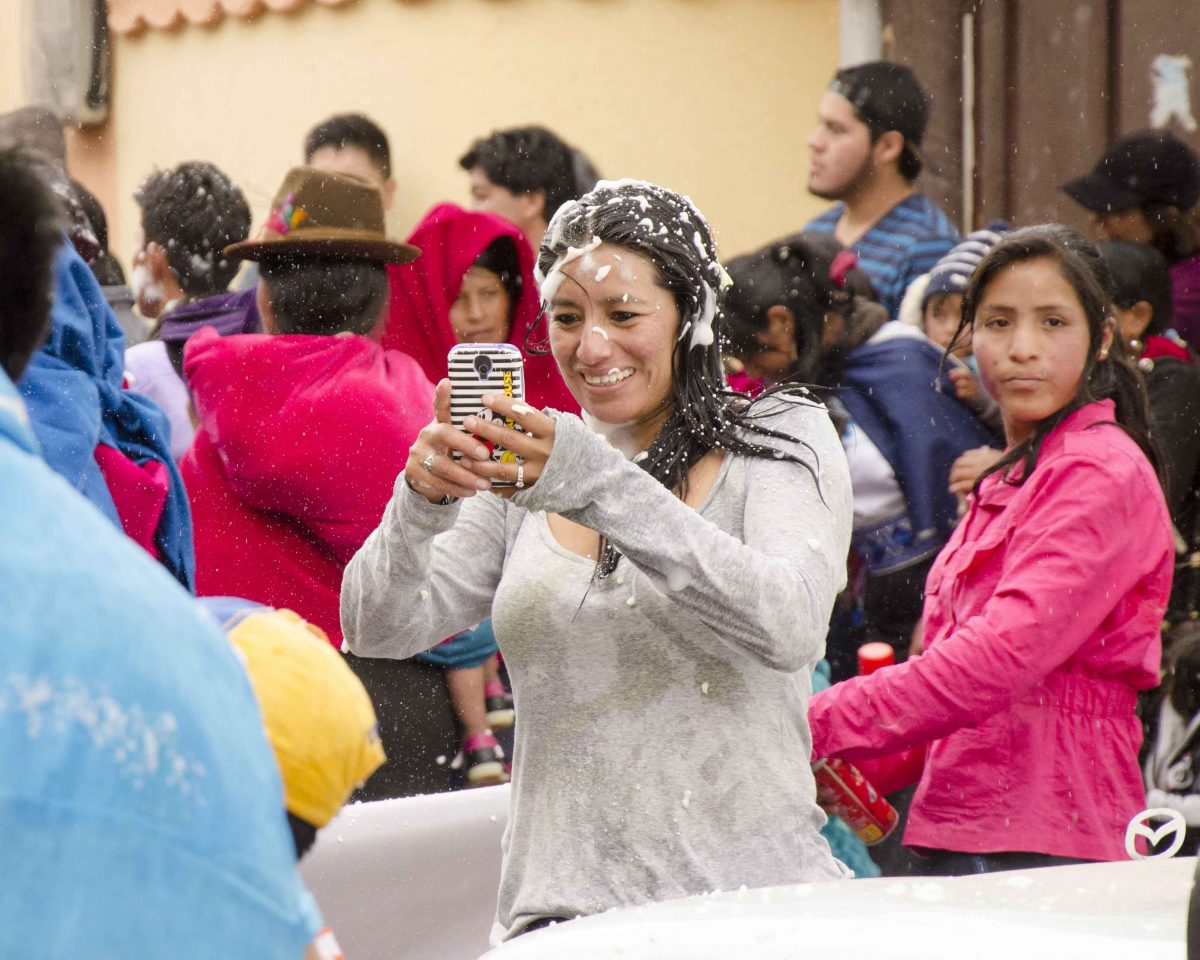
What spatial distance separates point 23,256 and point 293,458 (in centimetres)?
268

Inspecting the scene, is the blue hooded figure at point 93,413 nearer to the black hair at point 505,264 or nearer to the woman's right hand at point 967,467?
the black hair at point 505,264

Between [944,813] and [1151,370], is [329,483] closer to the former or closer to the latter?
[944,813]

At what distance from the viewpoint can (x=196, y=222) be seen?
5496mm

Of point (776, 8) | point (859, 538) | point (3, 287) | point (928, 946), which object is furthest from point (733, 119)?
point (3, 287)

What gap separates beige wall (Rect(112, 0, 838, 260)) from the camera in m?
7.62

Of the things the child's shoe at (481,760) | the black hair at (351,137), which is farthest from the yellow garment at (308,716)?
the black hair at (351,137)

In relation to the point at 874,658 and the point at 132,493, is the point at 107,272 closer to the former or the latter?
the point at 132,493

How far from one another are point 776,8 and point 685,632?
5.55m

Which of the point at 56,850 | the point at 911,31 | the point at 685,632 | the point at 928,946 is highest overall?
the point at 911,31

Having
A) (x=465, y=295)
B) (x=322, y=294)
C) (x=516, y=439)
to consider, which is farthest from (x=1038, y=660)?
(x=465, y=295)

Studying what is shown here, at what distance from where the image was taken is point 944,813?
336cm

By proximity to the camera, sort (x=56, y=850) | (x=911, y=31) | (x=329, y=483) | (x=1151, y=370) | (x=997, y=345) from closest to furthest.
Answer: (x=56, y=850), (x=997, y=345), (x=329, y=483), (x=1151, y=370), (x=911, y=31)

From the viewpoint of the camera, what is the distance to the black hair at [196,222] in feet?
17.9

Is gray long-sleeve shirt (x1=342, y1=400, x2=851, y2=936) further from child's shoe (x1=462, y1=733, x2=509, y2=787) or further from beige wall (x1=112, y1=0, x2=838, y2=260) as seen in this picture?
beige wall (x1=112, y1=0, x2=838, y2=260)
